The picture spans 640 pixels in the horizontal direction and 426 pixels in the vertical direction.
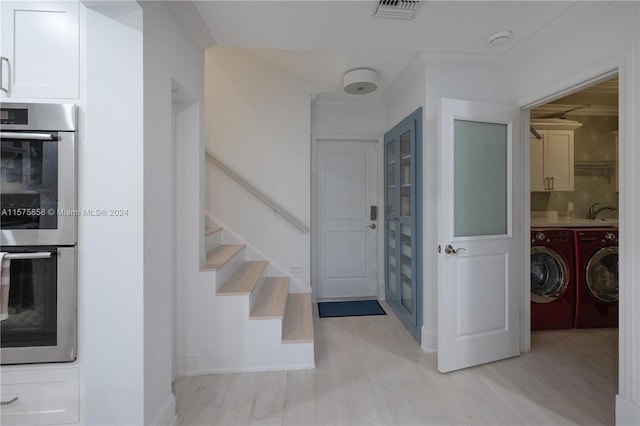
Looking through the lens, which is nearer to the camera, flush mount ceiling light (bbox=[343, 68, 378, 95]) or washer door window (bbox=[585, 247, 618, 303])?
flush mount ceiling light (bbox=[343, 68, 378, 95])

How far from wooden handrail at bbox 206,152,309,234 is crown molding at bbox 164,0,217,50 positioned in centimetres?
119

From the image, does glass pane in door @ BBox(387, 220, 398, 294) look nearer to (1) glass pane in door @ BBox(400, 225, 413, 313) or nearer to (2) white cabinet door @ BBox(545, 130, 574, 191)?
(1) glass pane in door @ BBox(400, 225, 413, 313)

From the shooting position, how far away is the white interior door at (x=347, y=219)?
367cm

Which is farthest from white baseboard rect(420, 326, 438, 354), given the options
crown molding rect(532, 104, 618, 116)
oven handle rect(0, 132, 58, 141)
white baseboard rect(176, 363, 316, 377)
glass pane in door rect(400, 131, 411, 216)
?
crown molding rect(532, 104, 618, 116)

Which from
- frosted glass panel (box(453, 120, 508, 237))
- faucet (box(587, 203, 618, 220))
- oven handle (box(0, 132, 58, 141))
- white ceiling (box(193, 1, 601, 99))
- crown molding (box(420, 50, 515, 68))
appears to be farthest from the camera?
faucet (box(587, 203, 618, 220))

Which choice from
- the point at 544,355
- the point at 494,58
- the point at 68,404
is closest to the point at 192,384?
the point at 68,404

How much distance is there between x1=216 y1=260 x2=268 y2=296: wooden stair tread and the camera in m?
2.13

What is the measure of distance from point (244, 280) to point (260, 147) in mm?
1512

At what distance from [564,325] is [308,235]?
266 centimetres

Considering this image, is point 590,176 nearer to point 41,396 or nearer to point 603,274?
point 603,274

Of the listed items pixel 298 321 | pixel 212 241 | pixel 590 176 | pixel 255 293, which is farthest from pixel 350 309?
pixel 590 176

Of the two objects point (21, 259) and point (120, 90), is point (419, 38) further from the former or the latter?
point (21, 259)

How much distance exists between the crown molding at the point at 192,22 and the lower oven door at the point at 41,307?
56.7 inches

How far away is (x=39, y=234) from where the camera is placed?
1290mm
